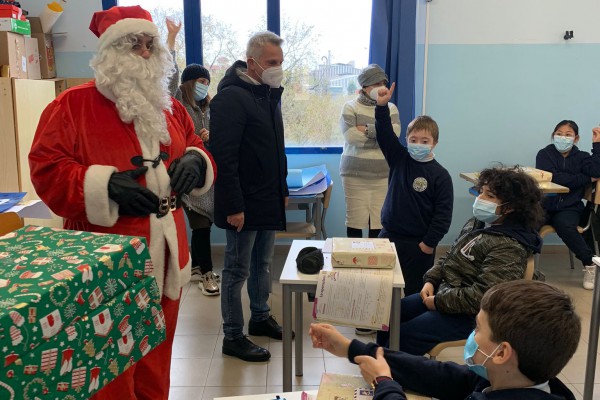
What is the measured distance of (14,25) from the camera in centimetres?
351

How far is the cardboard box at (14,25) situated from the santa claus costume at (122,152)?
204cm

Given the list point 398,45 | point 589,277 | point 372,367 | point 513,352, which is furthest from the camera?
point 398,45

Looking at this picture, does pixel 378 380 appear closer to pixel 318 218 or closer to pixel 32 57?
pixel 318 218

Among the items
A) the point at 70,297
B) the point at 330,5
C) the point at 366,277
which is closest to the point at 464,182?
the point at 330,5

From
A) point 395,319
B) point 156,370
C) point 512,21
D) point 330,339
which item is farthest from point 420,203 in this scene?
point 512,21

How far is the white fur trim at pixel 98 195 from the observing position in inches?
63.7

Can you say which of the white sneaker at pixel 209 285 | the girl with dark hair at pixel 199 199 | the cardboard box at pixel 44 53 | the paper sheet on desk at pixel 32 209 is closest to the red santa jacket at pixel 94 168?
the paper sheet on desk at pixel 32 209

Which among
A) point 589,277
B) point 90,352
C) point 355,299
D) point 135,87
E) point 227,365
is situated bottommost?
point 227,365

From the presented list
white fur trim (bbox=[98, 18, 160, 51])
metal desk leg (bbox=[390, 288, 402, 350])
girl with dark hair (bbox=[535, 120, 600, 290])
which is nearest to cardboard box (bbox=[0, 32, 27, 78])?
white fur trim (bbox=[98, 18, 160, 51])

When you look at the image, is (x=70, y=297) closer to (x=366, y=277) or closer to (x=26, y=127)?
(x=366, y=277)

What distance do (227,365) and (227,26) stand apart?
2770 mm

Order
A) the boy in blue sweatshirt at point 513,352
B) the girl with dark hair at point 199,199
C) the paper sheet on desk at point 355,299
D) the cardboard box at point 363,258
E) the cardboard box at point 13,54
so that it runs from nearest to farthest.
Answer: the boy in blue sweatshirt at point 513,352, the paper sheet on desk at point 355,299, the cardboard box at point 363,258, the cardboard box at point 13,54, the girl with dark hair at point 199,199

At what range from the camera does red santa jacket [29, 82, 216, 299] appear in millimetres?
1625

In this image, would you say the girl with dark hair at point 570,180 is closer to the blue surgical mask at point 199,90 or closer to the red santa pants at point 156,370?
the blue surgical mask at point 199,90
